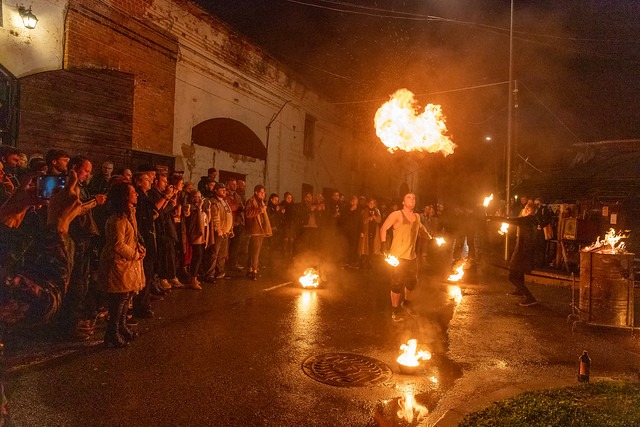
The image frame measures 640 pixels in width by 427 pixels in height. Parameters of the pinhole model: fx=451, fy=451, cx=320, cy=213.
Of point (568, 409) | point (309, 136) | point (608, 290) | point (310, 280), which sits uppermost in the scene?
point (309, 136)

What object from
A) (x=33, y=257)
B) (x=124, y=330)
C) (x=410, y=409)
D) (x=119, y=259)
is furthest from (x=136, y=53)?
(x=410, y=409)

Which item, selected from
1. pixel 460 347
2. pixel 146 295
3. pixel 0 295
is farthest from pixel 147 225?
pixel 460 347

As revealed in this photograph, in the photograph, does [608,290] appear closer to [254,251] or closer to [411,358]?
[411,358]

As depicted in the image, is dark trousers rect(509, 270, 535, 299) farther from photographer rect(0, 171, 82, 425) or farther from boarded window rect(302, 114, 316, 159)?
boarded window rect(302, 114, 316, 159)

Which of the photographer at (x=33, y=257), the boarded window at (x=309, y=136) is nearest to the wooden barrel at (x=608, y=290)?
the photographer at (x=33, y=257)

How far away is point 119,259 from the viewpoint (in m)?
5.39

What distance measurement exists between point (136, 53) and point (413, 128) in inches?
304

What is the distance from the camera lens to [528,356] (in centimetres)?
608

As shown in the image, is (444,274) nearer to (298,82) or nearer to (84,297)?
(84,297)

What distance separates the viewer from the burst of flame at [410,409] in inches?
165

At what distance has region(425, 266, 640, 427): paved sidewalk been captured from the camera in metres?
4.72

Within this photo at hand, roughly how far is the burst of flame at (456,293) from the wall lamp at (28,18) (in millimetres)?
9970

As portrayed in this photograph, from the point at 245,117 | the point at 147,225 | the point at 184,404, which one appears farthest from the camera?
the point at 245,117

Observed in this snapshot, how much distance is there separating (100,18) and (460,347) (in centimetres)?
1017
